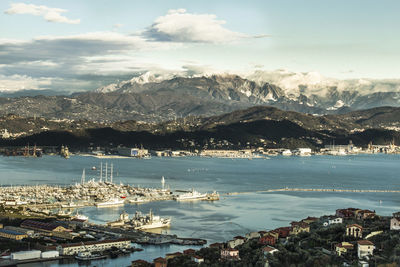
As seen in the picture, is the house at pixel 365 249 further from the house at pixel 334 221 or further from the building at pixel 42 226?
the building at pixel 42 226

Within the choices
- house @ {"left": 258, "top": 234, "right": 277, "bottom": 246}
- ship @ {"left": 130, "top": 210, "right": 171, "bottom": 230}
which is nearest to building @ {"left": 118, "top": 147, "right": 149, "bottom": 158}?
ship @ {"left": 130, "top": 210, "right": 171, "bottom": 230}

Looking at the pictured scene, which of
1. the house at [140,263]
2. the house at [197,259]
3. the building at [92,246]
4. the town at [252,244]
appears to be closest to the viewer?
the town at [252,244]

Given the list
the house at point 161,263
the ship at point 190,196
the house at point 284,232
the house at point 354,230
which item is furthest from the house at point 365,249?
the ship at point 190,196

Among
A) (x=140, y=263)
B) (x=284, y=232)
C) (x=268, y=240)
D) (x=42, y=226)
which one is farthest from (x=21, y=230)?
(x=284, y=232)

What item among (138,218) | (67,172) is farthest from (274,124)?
(138,218)

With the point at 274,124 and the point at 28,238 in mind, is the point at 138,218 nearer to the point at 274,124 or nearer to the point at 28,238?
the point at 28,238

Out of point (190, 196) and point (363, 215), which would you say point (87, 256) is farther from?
point (190, 196)

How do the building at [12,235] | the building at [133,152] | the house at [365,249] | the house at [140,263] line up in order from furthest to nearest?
the building at [133,152] < the building at [12,235] < the house at [140,263] < the house at [365,249]

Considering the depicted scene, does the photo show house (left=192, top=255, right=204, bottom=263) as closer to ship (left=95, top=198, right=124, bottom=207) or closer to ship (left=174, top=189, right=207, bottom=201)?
ship (left=95, top=198, right=124, bottom=207)
